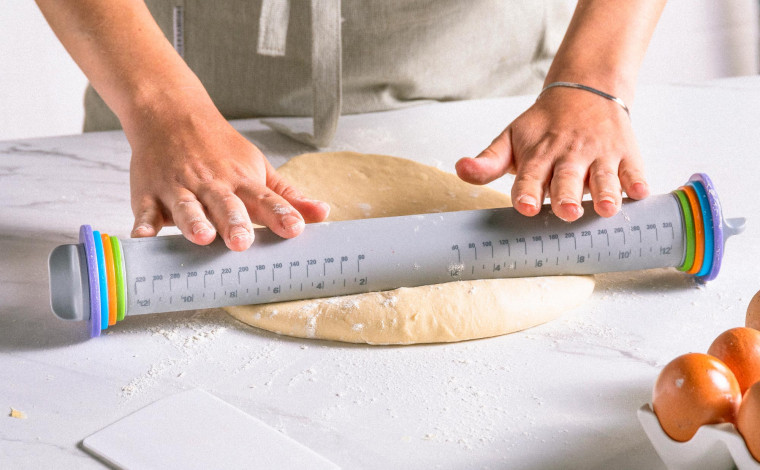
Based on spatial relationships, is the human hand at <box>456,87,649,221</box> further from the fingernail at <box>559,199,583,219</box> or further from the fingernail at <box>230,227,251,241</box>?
the fingernail at <box>230,227,251,241</box>

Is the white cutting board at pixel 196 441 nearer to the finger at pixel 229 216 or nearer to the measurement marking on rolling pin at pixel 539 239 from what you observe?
the finger at pixel 229 216

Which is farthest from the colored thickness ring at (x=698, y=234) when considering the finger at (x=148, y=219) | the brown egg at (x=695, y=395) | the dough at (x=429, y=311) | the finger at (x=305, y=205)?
the finger at (x=148, y=219)

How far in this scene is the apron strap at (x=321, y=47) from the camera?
1.35 metres

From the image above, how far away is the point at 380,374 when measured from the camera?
2.78 ft

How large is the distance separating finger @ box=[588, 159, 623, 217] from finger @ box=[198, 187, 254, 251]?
0.47m

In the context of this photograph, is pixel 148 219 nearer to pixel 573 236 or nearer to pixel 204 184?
pixel 204 184

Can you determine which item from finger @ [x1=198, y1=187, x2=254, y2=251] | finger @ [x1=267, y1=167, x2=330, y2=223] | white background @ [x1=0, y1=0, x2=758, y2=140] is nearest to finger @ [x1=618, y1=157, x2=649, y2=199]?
finger @ [x1=267, y1=167, x2=330, y2=223]

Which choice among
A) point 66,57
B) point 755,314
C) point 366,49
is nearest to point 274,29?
point 366,49

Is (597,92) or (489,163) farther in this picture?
(597,92)

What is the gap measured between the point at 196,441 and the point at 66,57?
115 inches

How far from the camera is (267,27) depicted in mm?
1401

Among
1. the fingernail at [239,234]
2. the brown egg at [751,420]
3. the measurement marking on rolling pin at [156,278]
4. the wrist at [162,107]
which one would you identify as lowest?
the brown egg at [751,420]

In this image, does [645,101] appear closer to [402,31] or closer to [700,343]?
[402,31]

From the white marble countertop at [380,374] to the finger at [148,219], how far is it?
11 centimetres
